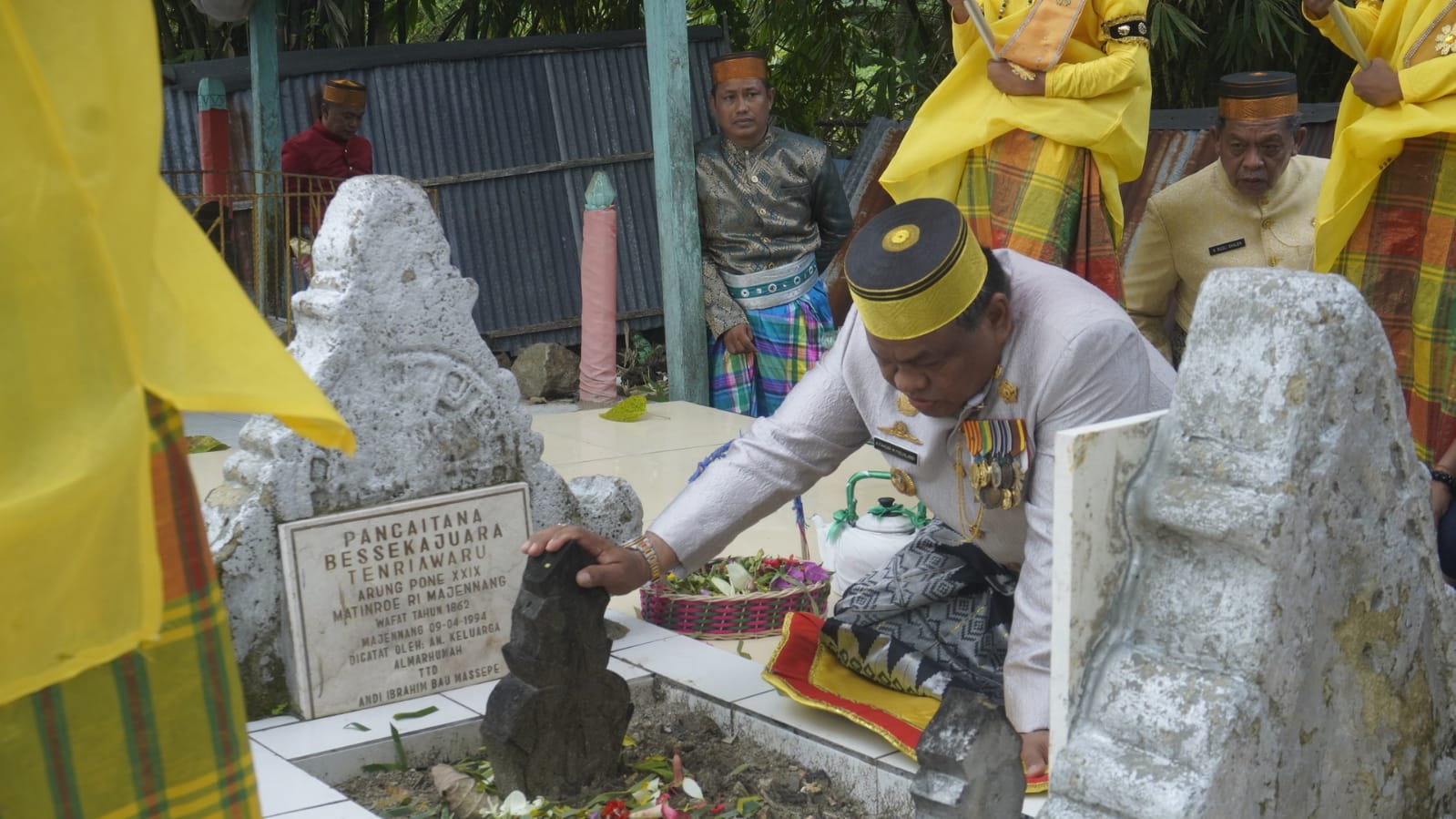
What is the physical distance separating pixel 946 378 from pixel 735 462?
1.89ft

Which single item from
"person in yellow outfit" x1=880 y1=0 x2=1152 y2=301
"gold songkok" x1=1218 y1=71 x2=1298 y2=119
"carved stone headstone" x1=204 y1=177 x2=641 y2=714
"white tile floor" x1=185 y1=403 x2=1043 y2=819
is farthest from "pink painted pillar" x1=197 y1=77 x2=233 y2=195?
"gold songkok" x1=1218 y1=71 x2=1298 y2=119

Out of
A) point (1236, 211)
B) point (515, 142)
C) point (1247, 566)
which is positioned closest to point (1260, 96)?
point (1236, 211)

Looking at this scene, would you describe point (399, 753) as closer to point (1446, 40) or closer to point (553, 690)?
point (553, 690)

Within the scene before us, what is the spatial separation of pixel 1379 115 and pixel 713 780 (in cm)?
238

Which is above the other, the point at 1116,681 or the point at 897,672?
A: the point at 1116,681

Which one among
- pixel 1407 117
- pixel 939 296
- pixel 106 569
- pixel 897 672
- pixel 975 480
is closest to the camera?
pixel 106 569

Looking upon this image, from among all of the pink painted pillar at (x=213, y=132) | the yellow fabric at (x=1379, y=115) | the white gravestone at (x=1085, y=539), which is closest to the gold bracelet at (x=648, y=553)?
the white gravestone at (x=1085, y=539)

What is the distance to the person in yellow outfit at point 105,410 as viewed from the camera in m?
1.16

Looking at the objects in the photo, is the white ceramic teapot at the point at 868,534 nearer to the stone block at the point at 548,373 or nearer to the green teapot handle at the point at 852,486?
the green teapot handle at the point at 852,486

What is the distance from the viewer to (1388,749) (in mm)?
2211

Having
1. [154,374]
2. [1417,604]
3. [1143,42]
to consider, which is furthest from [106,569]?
[1143,42]

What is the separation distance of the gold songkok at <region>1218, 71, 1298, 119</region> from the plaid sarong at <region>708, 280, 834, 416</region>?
80.8 inches

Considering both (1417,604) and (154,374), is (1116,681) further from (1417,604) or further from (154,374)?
(154,374)

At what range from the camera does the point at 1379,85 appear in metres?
3.93
